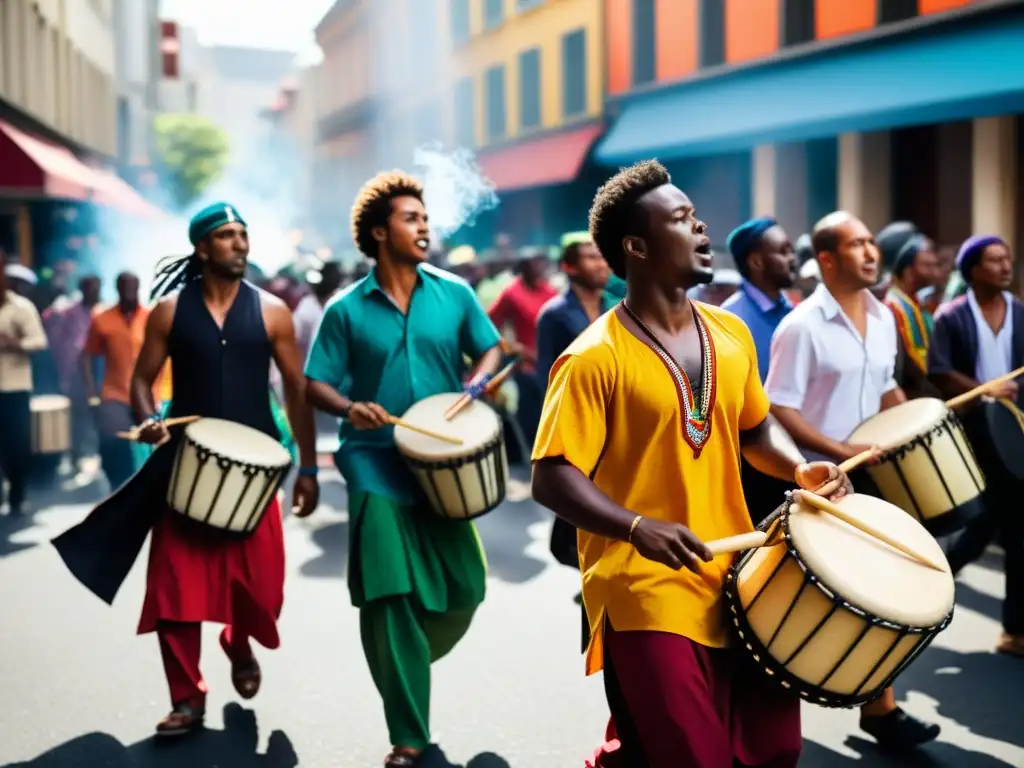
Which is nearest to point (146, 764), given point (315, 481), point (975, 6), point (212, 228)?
point (315, 481)

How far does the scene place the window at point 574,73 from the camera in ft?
98.3

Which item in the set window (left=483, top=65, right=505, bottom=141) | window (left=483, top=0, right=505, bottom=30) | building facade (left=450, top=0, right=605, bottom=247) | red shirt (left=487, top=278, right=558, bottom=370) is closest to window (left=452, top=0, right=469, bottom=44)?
building facade (left=450, top=0, right=605, bottom=247)

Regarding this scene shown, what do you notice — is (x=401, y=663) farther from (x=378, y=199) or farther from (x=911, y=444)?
(x=911, y=444)

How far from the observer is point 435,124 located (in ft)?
135

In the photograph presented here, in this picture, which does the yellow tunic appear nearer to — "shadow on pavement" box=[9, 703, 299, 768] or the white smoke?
"shadow on pavement" box=[9, 703, 299, 768]

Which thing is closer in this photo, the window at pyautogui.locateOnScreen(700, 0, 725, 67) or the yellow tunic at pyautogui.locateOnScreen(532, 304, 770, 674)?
the yellow tunic at pyautogui.locateOnScreen(532, 304, 770, 674)

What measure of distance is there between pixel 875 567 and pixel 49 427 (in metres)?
10.7

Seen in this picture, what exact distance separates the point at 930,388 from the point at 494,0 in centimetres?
2999

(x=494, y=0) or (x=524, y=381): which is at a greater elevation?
(x=494, y=0)

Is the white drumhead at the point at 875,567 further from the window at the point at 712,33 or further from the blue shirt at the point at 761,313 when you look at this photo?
the window at the point at 712,33

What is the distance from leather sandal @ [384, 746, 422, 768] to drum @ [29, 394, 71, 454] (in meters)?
8.15

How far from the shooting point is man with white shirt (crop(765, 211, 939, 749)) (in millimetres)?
5637

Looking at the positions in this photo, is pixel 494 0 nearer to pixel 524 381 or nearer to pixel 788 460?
pixel 524 381

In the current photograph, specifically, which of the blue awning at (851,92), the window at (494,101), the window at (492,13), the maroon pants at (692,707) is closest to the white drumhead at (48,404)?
the blue awning at (851,92)
